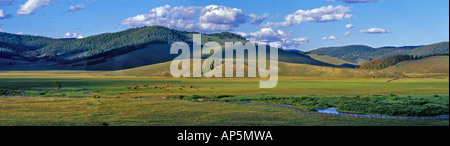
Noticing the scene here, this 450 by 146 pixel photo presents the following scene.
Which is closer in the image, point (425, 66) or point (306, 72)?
point (306, 72)

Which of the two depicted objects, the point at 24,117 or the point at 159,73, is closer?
the point at 24,117

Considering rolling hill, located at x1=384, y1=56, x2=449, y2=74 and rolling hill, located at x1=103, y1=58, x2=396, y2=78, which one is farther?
rolling hill, located at x1=384, y1=56, x2=449, y2=74

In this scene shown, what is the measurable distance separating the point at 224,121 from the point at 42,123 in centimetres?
1419

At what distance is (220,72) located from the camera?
6097 inches

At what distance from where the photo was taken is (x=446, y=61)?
180m

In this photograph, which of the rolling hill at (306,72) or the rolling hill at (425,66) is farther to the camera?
the rolling hill at (425,66)

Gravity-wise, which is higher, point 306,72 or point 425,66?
point 425,66
